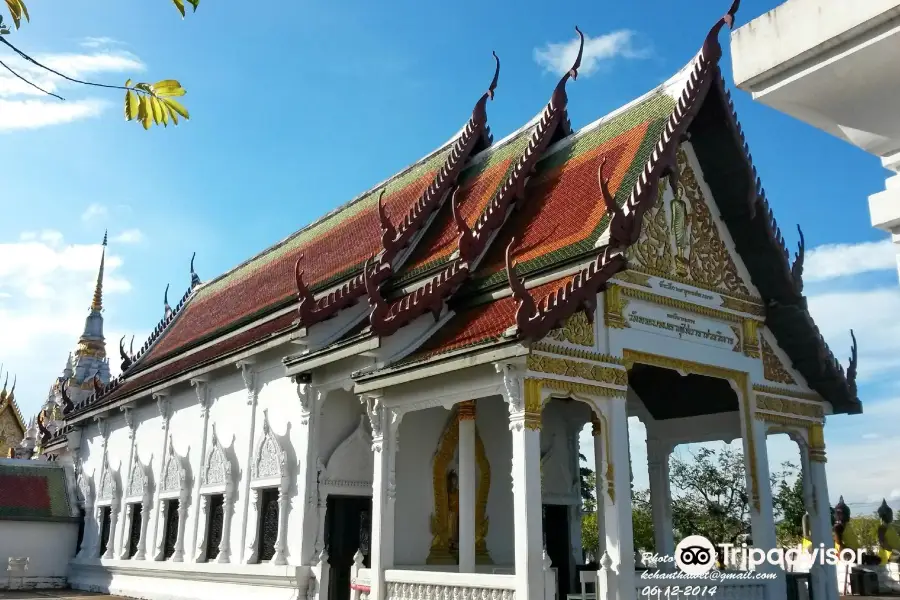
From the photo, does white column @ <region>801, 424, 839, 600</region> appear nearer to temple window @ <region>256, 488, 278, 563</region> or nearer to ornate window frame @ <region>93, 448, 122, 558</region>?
temple window @ <region>256, 488, 278, 563</region>

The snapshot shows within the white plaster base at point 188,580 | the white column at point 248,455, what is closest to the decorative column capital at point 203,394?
the white column at point 248,455

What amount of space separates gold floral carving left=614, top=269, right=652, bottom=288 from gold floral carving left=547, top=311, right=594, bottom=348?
778 millimetres

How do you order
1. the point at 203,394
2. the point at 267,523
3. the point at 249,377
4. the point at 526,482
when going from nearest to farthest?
1. the point at 526,482
2. the point at 267,523
3. the point at 249,377
4. the point at 203,394

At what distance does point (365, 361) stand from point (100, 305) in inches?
1169

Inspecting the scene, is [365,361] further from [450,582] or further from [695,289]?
[695,289]

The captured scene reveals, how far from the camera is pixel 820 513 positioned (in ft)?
35.0

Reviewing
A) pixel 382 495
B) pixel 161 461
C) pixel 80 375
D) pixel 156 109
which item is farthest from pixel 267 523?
pixel 80 375

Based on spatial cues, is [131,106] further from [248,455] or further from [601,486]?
[248,455]

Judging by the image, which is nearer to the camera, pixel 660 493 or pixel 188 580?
pixel 660 493

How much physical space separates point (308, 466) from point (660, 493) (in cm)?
530

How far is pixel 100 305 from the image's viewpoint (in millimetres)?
36375

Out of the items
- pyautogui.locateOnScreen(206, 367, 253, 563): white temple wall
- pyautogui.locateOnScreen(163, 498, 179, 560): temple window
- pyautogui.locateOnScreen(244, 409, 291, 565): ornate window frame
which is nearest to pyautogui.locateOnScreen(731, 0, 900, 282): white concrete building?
pyautogui.locateOnScreen(244, 409, 291, 565): ornate window frame

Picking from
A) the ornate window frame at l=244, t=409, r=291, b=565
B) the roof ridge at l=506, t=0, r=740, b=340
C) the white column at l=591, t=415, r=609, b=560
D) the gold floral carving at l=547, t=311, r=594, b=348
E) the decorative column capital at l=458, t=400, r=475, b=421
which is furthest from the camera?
the ornate window frame at l=244, t=409, r=291, b=565

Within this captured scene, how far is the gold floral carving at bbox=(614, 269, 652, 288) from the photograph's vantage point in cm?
927
